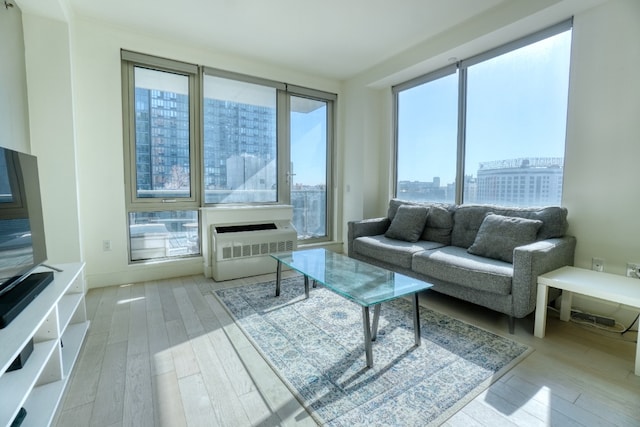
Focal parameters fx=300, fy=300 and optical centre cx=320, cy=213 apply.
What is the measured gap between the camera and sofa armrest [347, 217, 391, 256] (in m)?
3.43

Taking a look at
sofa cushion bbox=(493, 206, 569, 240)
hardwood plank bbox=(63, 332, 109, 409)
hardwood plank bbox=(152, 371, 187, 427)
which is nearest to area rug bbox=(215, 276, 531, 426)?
hardwood plank bbox=(152, 371, 187, 427)

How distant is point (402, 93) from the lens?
13.4ft

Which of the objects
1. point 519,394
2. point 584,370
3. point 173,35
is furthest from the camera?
point 173,35

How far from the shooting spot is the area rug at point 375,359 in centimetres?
141

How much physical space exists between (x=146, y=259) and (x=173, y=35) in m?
2.37

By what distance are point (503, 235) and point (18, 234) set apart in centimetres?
315

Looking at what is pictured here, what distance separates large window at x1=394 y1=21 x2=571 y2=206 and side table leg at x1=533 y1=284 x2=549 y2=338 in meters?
1.02

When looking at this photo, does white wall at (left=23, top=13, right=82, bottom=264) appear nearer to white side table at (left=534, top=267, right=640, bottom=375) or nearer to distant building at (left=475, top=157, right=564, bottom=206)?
white side table at (left=534, top=267, right=640, bottom=375)

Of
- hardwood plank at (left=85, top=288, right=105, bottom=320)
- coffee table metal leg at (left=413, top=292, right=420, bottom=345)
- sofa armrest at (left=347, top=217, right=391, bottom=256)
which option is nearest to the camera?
coffee table metal leg at (left=413, top=292, right=420, bottom=345)

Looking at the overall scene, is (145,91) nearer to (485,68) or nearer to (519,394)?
(485,68)

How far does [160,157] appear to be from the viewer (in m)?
3.28

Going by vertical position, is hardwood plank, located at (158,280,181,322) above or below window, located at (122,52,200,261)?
below

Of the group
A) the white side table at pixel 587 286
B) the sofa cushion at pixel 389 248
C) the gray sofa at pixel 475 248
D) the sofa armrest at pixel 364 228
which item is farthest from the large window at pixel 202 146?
the white side table at pixel 587 286

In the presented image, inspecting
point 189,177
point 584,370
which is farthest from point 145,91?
point 584,370
